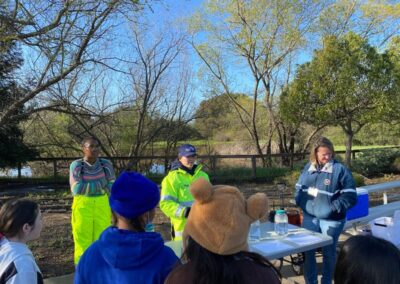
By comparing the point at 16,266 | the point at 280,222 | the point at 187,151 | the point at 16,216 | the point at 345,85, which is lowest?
the point at 280,222

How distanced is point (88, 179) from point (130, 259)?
269cm

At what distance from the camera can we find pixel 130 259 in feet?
5.33

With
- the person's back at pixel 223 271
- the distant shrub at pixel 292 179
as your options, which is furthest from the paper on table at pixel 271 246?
the distant shrub at pixel 292 179

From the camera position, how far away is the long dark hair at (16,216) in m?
2.22

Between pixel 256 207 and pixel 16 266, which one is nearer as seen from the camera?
pixel 256 207

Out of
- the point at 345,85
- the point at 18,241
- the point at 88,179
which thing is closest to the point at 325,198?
the point at 88,179

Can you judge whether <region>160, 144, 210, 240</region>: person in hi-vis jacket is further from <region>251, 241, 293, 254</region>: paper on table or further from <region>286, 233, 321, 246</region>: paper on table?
<region>286, 233, 321, 246</region>: paper on table

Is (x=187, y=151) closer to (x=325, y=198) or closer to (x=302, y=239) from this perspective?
Result: (x=302, y=239)

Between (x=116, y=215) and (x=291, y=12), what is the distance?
15710mm

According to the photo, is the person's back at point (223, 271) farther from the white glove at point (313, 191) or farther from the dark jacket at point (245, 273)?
the white glove at point (313, 191)

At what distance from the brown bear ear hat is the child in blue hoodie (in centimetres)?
27

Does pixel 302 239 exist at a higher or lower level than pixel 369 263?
lower

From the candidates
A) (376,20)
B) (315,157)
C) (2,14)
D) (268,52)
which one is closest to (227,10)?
(268,52)

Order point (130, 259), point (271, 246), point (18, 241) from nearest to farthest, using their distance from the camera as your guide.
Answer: point (130, 259)
point (18, 241)
point (271, 246)
